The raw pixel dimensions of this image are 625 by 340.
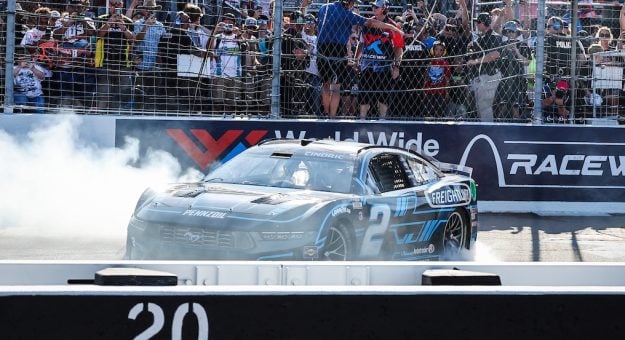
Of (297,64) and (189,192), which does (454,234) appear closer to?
(189,192)

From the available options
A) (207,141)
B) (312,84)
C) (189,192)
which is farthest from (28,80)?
(189,192)

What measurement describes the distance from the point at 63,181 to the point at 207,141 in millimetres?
1965

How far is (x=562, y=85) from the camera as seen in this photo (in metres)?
14.0

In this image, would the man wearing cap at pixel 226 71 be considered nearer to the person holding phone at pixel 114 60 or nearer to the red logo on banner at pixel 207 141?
the red logo on banner at pixel 207 141

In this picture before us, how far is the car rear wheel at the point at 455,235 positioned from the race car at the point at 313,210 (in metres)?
0.01

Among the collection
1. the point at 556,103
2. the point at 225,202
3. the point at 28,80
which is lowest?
the point at 225,202

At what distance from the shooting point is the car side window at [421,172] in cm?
973

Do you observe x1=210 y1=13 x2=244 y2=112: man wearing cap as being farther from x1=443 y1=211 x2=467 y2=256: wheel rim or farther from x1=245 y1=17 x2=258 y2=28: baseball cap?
x1=443 y1=211 x2=467 y2=256: wheel rim

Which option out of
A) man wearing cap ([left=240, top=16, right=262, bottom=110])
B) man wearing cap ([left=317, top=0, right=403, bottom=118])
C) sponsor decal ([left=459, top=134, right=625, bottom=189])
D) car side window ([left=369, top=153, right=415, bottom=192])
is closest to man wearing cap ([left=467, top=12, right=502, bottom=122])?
sponsor decal ([left=459, top=134, right=625, bottom=189])

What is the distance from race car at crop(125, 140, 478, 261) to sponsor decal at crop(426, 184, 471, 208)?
1cm
